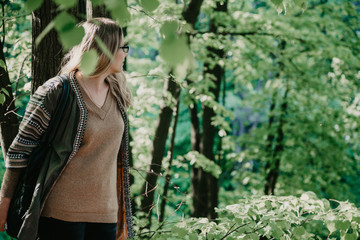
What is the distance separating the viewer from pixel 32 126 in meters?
1.74

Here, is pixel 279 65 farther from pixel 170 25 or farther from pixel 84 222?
pixel 170 25

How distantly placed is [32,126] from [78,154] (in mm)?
258

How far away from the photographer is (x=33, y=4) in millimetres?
998

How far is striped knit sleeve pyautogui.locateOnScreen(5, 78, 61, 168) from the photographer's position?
Result: 175cm

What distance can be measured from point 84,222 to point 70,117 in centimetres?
53

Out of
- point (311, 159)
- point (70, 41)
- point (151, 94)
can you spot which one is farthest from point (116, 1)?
point (311, 159)

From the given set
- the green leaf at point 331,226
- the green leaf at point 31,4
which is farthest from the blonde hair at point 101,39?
the green leaf at point 331,226

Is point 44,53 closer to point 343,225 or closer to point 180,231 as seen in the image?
point 180,231

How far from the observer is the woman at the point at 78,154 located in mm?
1764

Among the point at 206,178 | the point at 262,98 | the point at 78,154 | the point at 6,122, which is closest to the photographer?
the point at 78,154

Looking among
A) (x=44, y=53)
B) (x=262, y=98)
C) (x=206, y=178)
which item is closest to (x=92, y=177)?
(x=44, y=53)

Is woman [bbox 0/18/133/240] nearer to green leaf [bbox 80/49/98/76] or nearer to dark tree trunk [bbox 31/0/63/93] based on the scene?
dark tree trunk [bbox 31/0/63/93]

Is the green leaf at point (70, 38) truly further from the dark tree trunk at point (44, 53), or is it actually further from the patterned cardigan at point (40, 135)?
the dark tree trunk at point (44, 53)

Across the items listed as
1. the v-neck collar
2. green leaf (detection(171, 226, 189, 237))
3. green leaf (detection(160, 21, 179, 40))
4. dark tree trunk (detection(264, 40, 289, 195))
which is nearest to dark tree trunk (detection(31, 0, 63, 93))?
the v-neck collar
